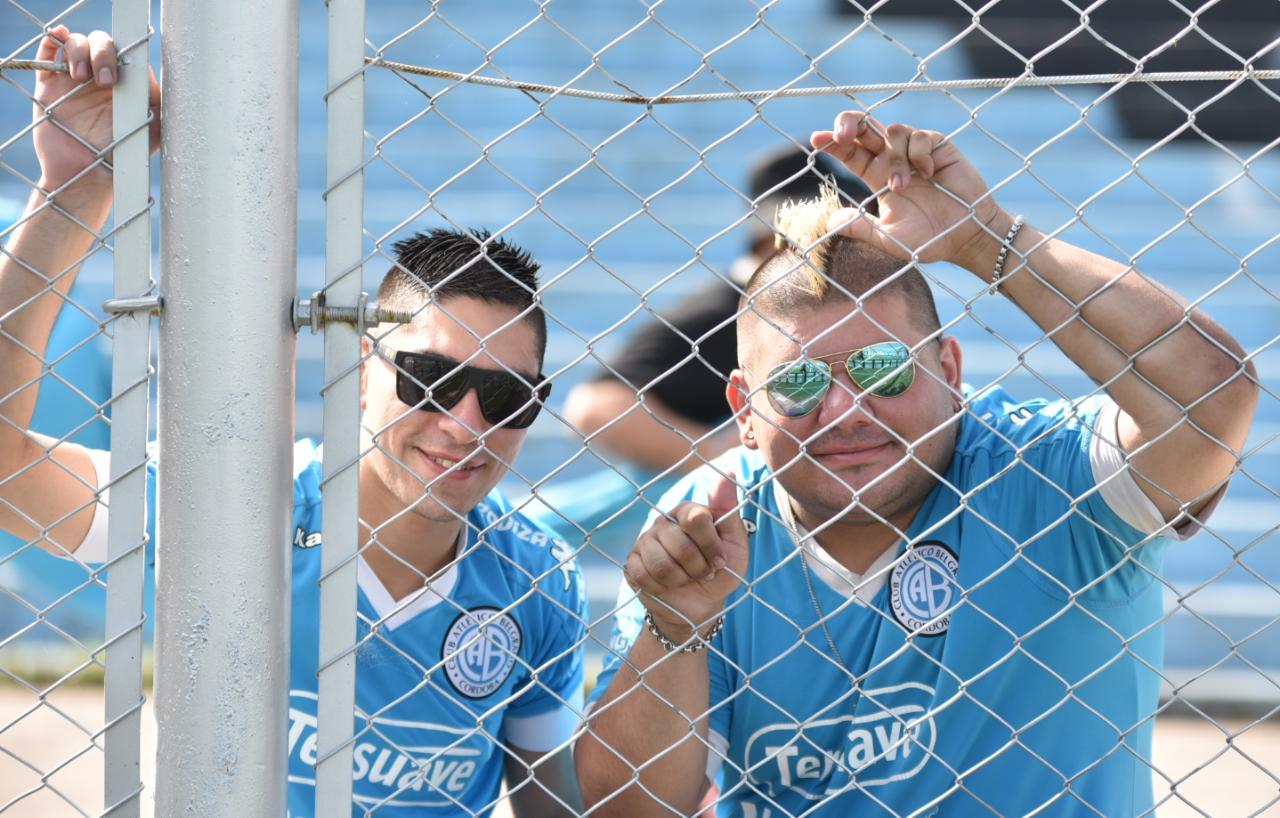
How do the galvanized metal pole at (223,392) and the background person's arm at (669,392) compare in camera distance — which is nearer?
the galvanized metal pole at (223,392)

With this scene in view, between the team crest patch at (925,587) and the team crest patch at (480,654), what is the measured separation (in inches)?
26.6

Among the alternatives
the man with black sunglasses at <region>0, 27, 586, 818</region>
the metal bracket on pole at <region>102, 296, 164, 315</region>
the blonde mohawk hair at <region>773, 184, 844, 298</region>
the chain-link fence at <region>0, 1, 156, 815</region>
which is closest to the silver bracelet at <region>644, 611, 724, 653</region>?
the man with black sunglasses at <region>0, 27, 586, 818</region>

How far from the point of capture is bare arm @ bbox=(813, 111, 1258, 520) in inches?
70.6

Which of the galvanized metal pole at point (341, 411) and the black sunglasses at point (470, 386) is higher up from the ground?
the galvanized metal pole at point (341, 411)

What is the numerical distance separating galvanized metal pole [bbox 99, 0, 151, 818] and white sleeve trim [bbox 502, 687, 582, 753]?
96 centimetres

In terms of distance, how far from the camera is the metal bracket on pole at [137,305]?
1397mm

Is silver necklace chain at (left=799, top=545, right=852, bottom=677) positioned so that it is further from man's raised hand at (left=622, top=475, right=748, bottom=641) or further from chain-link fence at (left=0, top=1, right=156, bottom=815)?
chain-link fence at (left=0, top=1, right=156, bottom=815)

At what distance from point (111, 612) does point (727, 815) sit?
1.12m

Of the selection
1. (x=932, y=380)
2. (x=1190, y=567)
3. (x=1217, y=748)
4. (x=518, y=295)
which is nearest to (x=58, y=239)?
(x=518, y=295)

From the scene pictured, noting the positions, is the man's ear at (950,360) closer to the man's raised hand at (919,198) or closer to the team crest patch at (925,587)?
the team crest patch at (925,587)

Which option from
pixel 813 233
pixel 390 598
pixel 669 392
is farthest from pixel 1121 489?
pixel 669 392

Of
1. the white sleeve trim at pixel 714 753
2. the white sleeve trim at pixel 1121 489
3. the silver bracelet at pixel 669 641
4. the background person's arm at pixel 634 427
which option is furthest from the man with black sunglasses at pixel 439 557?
the background person's arm at pixel 634 427

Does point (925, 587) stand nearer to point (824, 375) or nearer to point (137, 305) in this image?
point (824, 375)

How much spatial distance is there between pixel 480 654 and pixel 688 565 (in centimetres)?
63
